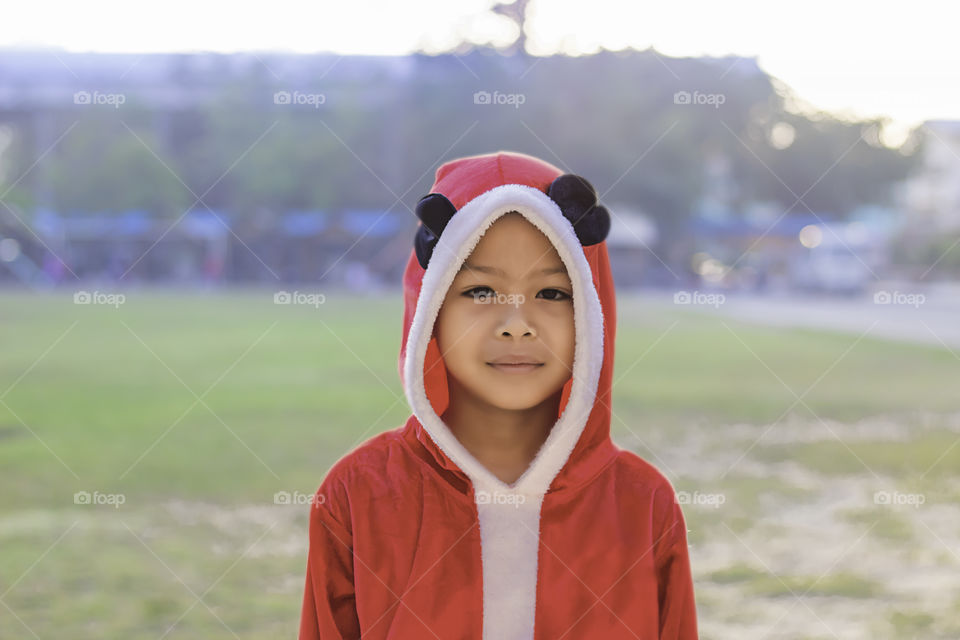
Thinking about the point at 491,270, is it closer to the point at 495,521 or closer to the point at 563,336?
the point at 563,336

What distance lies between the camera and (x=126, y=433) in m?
7.04

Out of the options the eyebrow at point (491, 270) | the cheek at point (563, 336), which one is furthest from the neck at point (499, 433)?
the eyebrow at point (491, 270)

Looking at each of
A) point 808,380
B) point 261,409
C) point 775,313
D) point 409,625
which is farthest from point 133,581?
point 775,313

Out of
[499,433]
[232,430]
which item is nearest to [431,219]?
[499,433]

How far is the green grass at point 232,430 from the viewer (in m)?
3.63

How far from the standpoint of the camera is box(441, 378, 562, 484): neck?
1.65m

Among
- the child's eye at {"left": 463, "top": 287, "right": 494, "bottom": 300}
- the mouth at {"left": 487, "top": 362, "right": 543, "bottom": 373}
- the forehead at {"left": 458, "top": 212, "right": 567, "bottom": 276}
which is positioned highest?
the forehead at {"left": 458, "top": 212, "right": 567, "bottom": 276}

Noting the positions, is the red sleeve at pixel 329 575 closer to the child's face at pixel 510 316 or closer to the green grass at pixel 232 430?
the child's face at pixel 510 316

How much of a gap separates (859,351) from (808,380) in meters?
3.43

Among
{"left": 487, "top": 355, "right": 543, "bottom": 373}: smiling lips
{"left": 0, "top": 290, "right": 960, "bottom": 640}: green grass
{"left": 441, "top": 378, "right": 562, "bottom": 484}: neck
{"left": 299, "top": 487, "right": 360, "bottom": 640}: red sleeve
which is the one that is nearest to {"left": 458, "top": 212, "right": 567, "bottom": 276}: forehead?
{"left": 487, "top": 355, "right": 543, "bottom": 373}: smiling lips

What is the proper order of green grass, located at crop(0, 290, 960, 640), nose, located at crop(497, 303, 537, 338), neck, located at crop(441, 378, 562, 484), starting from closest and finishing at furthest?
nose, located at crop(497, 303, 537, 338), neck, located at crop(441, 378, 562, 484), green grass, located at crop(0, 290, 960, 640)

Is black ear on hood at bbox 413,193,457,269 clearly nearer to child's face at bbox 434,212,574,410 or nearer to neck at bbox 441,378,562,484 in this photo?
child's face at bbox 434,212,574,410

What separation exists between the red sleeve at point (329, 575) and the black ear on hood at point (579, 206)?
66cm

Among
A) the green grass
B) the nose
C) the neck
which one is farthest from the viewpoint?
the green grass
